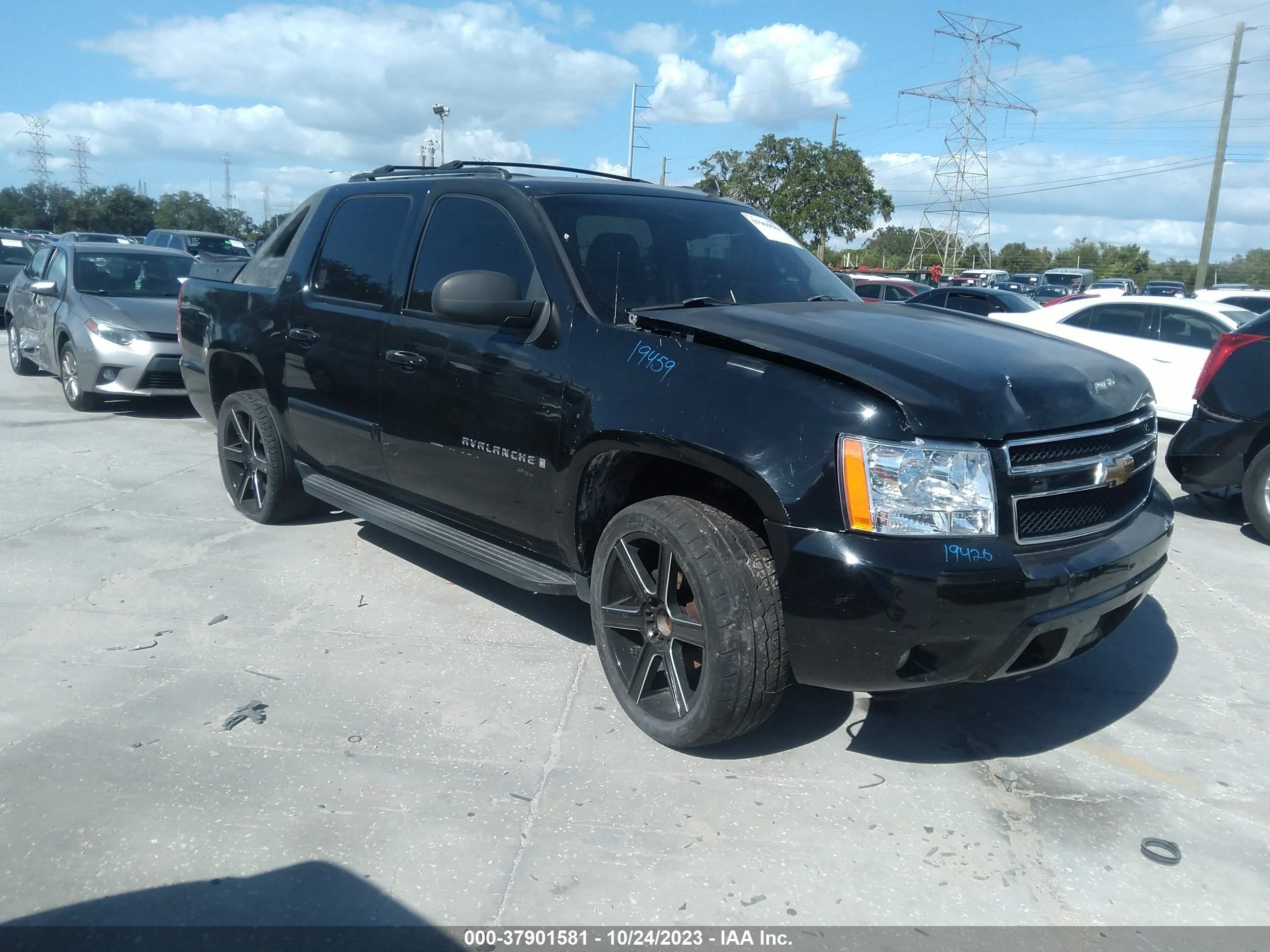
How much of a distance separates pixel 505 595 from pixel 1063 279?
4265 centimetres

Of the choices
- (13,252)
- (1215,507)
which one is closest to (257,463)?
(1215,507)

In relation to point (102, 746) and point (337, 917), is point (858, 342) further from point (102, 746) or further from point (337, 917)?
point (102, 746)

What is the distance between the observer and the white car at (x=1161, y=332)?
35.4 feet

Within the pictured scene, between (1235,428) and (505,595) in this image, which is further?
(1235,428)

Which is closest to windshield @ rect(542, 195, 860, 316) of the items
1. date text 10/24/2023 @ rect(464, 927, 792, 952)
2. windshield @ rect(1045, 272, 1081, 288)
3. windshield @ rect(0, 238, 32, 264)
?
date text 10/24/2023 @ rect(464, 927, 792, 952)

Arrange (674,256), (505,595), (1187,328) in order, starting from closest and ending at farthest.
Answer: (674,256), (505,595), (1187,328)

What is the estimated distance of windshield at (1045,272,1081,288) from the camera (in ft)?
132

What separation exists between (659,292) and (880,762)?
1.97 metres

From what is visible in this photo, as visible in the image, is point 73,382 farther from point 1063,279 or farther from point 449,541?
point 1063,279

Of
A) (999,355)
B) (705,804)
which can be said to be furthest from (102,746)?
(999,355)

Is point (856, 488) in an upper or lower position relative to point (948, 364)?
lower

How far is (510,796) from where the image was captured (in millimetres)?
3211

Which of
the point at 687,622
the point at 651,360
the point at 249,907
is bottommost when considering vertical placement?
the point at 249,907

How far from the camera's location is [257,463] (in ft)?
19.4
